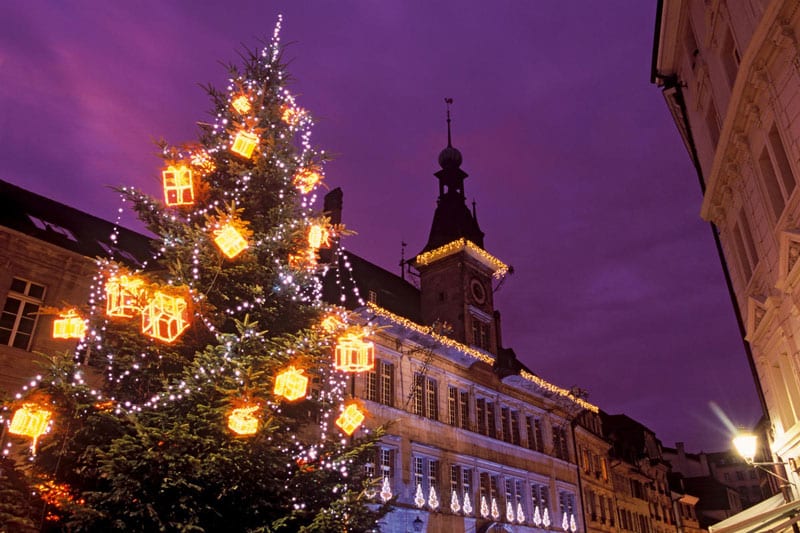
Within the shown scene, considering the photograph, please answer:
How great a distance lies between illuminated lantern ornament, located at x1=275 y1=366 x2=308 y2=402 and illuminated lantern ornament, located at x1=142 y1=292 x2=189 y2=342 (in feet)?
6.05

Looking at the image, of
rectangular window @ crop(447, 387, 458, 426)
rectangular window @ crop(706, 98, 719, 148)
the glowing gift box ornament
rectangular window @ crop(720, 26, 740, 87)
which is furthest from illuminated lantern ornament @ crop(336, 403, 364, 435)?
rectangular window @ crop(447, 387, 458, 426)

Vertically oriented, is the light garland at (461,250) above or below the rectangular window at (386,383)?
above

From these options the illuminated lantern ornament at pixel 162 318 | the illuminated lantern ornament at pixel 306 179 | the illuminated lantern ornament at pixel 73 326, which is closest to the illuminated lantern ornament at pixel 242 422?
the illuminated lantern ornament at pixel 162 318

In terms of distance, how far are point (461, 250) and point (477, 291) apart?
2445mm

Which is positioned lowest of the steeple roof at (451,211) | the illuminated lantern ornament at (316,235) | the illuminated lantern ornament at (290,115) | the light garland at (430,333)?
the illuminated lantern ornament at (316,235)

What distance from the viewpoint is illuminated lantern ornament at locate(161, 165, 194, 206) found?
11.4 metres

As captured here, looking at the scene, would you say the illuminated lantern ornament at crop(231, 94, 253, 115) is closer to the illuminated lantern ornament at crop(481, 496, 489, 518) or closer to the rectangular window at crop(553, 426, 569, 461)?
the illuminated lantern ornament at crop(481, 496, 489, 518)

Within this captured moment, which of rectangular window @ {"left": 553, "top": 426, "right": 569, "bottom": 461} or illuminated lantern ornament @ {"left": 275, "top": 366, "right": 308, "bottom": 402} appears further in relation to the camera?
rectangular window @ {"left": 553, "top": 426, "right": 569, "bottom": 461}

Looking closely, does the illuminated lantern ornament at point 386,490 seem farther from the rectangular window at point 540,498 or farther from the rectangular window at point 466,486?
the rectangular window at point 540,498

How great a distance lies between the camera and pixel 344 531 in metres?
9.91

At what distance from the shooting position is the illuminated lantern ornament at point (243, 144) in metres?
11.8

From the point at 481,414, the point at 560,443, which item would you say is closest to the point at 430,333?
the point at 481,414

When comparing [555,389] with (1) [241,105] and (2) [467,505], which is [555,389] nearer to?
(2) [467,505]

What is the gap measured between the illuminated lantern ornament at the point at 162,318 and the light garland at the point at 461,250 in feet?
73.3
